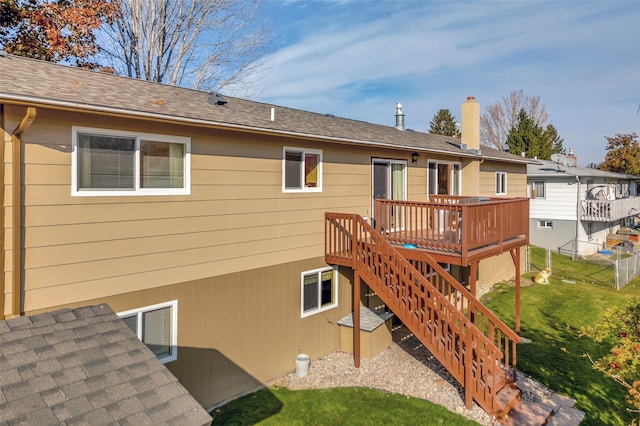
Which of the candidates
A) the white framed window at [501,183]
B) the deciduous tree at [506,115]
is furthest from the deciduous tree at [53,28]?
the deciduous tree at [506,115]

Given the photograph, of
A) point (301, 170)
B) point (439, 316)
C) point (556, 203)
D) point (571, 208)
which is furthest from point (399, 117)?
point (571, 208)

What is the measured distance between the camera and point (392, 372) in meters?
8.51

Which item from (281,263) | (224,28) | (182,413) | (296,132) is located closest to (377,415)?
(281,263)

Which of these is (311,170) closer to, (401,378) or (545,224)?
(401,378)

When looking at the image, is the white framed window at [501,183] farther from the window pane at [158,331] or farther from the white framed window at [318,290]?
the window pane at [158,331]

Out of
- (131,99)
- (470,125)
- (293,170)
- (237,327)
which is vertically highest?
(470,125)

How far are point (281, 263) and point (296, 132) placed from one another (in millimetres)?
2838

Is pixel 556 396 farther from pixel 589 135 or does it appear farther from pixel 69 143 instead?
pixel 589 135

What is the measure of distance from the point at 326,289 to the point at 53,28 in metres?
15.0

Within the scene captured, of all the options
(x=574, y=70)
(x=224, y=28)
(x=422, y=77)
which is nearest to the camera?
(x=574, y=70)

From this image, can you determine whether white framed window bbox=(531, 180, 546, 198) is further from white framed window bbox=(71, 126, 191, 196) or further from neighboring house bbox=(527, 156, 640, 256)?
white framed window bbox=(71, 126, 191, 196)

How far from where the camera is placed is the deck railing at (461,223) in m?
8.60

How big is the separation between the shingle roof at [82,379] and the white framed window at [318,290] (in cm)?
481

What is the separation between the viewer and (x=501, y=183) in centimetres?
1731
